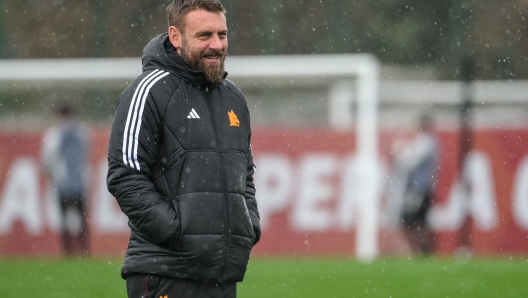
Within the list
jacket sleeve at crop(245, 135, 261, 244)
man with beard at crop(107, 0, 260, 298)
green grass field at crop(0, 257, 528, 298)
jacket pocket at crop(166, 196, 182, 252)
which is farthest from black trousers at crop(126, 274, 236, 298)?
green grass field at crop(0, 257, 528, 298)

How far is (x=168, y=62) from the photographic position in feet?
14.2

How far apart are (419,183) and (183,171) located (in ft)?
32.4

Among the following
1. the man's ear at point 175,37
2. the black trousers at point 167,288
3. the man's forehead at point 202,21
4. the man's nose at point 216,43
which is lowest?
the black trousers at point 167,288

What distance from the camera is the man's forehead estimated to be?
4.28 m

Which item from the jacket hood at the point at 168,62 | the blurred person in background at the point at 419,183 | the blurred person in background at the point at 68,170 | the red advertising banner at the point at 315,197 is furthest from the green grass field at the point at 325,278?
the jacket hood at the point at 168,62

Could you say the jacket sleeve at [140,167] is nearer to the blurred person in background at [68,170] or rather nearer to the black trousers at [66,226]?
Answer: the blurred person in background at [68,170]

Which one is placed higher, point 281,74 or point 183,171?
point 281,74

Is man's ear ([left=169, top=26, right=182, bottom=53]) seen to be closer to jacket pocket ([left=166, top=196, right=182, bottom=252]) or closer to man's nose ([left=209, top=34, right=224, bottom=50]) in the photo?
man's nose ([left=209, top=34, right=224, bottom=50])

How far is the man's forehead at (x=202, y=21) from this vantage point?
169 inches

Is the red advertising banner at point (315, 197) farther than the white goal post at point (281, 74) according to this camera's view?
No

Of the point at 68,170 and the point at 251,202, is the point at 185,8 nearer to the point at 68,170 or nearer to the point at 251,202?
the point at 251,202

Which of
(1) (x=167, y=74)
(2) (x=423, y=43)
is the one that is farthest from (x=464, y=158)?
(1) (x=167, y=74)

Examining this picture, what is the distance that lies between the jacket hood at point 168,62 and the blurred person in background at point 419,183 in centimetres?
945

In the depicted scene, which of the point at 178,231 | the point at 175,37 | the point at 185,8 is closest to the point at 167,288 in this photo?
the point at 178,231
